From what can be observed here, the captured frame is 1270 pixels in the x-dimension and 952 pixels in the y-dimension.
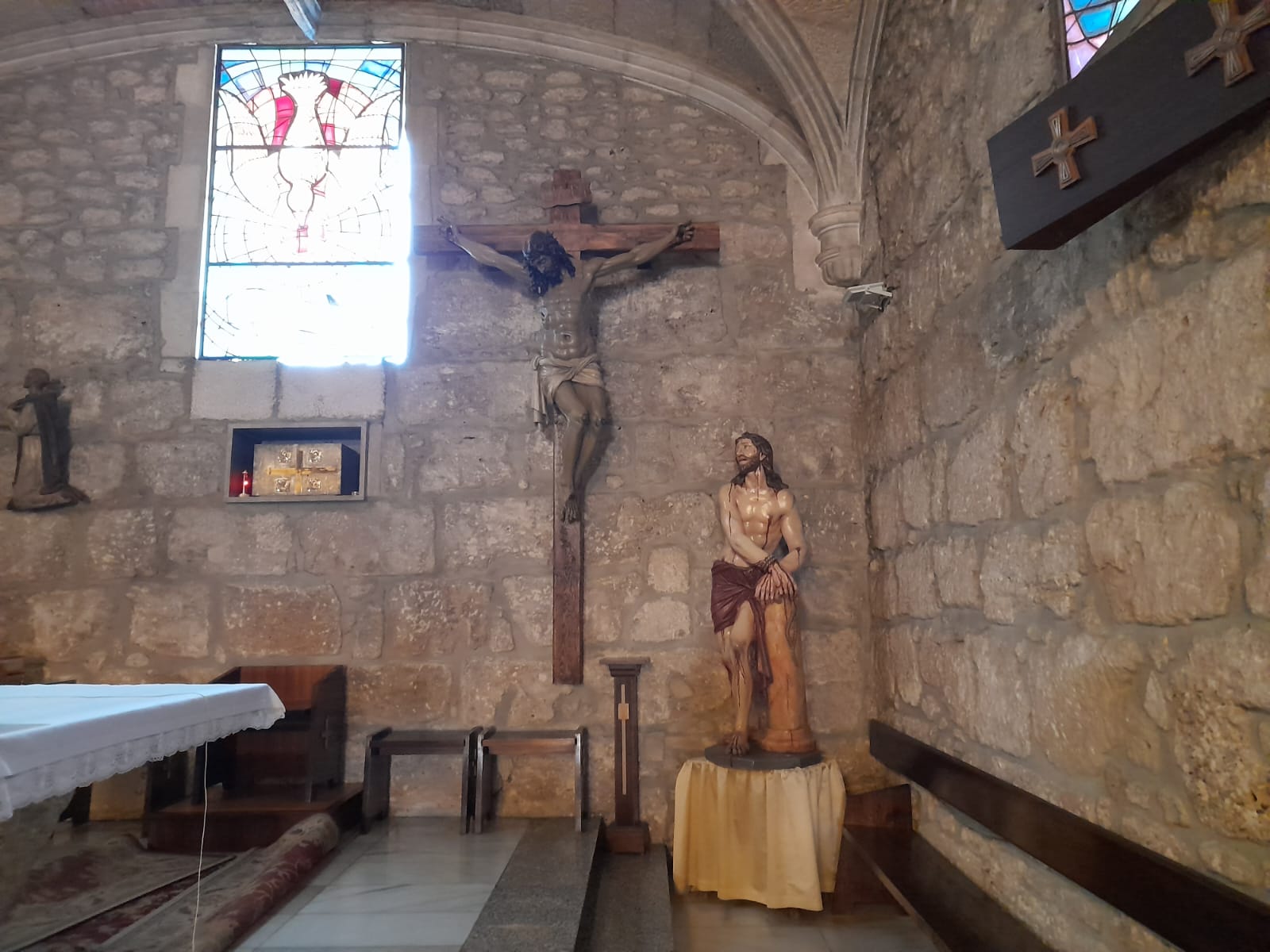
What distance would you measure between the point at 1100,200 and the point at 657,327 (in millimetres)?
2628

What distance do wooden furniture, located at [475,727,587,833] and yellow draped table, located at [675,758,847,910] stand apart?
1.39ft

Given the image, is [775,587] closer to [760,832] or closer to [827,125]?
[760,832]

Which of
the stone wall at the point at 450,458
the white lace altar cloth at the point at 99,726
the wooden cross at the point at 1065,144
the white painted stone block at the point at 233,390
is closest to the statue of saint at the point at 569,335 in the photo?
the stone wall at the point at 450,458

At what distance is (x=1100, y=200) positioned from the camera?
160 centimetres

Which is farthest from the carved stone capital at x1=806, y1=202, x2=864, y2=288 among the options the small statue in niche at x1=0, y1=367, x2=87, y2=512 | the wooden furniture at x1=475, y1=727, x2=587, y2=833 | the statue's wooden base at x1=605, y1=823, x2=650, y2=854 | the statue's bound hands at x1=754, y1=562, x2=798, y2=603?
the small statue in niche at x1=0, y1=367, x2=87, y2=512

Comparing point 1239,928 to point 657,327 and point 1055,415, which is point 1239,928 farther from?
point 657,327

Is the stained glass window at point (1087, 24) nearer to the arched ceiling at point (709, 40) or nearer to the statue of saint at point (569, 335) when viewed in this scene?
the arched ceiling at point (709, 40)

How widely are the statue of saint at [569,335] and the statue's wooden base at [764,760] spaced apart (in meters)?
1.22

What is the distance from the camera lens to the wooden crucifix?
3.76m

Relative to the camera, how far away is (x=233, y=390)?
4.04 m

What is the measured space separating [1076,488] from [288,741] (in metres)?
3.34

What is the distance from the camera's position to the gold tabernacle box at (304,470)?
3988mm

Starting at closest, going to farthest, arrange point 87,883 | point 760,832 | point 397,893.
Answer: point 397,893, point 87,883, point 760,832

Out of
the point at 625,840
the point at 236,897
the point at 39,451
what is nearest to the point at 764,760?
the point at 625,840
